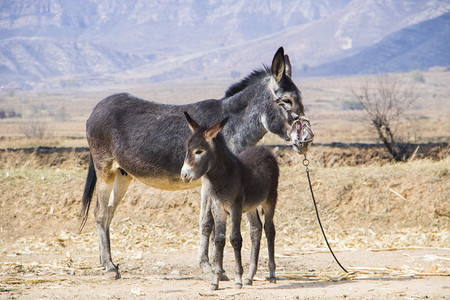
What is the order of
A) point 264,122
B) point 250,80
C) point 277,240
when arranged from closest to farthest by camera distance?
point 264,122, point 250,80, point 277,240

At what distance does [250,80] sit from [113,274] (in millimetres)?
3922

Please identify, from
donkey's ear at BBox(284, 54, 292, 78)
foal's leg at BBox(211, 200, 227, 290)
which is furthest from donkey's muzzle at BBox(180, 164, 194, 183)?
donkey's ear at BBox(284, 54, 292, 78)

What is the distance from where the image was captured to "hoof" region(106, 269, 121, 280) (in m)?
9.73

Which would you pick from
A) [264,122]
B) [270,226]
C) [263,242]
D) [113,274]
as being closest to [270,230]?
[270,226]

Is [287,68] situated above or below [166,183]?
above

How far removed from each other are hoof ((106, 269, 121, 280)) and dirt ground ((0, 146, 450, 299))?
0.57 ft

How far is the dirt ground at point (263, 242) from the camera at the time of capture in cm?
835

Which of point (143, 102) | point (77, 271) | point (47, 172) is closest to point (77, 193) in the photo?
point (47, 172)

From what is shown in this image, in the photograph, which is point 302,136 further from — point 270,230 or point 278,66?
point 270,230

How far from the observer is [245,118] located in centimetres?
913

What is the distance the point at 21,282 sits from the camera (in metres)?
9.19

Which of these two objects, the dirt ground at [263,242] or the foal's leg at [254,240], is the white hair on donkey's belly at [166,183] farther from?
the dirt ground at [263,242]

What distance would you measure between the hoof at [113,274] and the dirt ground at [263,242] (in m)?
0.17

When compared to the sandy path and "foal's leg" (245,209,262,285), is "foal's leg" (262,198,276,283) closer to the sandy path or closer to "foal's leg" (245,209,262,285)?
"foal's leg" (245,209,262,285)
